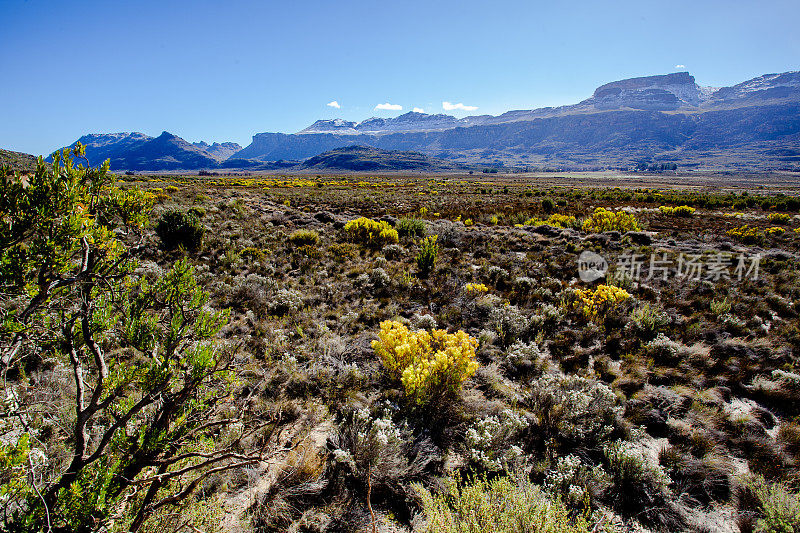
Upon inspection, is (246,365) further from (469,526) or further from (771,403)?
(771,403)

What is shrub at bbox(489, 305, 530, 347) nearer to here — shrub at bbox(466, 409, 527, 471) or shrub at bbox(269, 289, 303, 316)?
shrub at bbox(466, 409, 527, 471)

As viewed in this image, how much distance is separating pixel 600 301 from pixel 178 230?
42.9 ft

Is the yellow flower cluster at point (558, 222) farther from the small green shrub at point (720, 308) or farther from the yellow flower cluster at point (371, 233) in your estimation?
the small green shrub at point (720, 308)

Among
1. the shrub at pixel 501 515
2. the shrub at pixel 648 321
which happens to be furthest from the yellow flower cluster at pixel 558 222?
the shrub at pixel 501 515

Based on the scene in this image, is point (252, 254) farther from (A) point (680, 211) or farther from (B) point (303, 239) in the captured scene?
(A) point (680, 211)

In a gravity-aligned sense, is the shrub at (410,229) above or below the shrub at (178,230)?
below

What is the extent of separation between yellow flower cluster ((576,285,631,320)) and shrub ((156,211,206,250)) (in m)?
12.0

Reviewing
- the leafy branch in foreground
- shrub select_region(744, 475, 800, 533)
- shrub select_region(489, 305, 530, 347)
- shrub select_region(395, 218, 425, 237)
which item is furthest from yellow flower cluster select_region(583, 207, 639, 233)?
the leafy branch in foreground

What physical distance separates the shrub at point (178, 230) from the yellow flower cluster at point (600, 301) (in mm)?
11985

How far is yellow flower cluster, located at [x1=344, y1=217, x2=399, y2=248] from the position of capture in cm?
1320

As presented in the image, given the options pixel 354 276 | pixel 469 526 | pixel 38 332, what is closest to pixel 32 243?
pixel 38 332

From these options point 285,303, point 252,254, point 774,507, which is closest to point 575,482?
point 774,507

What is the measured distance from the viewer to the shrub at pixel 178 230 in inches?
427

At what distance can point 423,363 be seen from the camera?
422 centimetres
